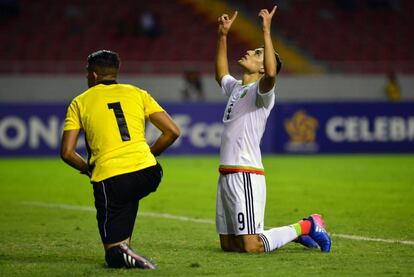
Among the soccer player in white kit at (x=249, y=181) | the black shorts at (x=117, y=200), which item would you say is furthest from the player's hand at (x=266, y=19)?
the black shorts at (x=117, y=200)

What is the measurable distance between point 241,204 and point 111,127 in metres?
1.45

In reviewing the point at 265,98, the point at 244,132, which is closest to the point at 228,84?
the point at 244,132

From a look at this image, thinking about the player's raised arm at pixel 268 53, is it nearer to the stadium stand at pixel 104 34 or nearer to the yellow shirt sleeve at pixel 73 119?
the yellow shirt sleeve at pixel 73 119

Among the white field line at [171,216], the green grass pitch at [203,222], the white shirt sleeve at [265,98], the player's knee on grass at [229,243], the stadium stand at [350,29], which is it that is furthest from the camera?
the stadium stand at [350,29]

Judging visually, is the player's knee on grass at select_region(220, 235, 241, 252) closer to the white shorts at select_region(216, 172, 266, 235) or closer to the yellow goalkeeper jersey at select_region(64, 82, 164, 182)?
the white shorts at select_region(216, 172, 266, 235)

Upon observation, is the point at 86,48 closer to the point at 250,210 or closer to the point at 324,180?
the point at 324,180

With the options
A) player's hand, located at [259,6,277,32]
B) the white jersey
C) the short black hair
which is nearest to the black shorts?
the short black hair

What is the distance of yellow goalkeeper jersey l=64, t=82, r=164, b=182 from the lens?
7574mm

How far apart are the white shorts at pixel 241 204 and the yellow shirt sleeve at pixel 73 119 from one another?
155 centimetres

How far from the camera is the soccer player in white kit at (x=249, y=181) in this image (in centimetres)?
835

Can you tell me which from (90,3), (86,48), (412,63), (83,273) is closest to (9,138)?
(86,48)

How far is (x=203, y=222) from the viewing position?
11.3 m

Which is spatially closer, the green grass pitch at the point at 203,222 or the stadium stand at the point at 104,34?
the green grass pitch at the point at 203,222

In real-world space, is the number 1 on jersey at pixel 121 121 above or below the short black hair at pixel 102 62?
below
